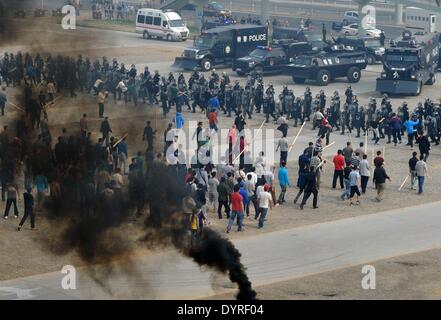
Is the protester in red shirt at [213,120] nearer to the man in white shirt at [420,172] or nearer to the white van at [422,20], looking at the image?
the man in white shirt at [420,172]

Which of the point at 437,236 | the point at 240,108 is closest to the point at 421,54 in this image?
the point at 240,108

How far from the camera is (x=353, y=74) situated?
54562mm

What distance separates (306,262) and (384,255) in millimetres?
2025

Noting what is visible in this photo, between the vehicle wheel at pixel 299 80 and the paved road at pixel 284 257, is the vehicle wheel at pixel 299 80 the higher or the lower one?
the higher one

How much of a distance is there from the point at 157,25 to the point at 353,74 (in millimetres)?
15341

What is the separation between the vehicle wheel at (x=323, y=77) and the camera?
5316cm

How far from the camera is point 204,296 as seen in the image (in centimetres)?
2517

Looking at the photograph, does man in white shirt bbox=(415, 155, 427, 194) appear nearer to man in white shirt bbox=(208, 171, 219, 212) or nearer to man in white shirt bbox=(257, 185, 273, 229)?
man in white shirt bbox=(257, 185, 273, 229)

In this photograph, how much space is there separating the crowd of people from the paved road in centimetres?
121

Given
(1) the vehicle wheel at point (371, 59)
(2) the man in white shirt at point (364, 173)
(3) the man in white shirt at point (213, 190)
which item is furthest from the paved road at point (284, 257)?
(1) the vehicle wheel at point (371, 59)

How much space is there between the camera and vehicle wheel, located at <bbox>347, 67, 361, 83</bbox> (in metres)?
54.5

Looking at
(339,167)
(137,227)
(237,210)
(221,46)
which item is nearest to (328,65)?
(221,46)

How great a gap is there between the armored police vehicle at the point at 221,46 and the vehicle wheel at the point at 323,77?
573 centimetres

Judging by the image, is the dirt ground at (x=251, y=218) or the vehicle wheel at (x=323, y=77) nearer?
the dirt ground at (x=251, y=218)
